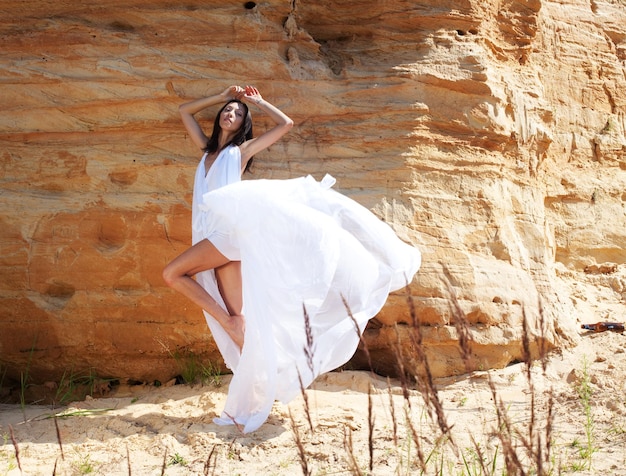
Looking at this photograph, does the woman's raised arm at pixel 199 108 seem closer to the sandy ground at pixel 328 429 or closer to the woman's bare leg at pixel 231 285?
the woman's bare leg at pixel 231 285

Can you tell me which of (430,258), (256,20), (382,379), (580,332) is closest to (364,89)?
(256,20)

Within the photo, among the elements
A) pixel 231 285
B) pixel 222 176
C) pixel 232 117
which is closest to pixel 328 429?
pixel 231 285

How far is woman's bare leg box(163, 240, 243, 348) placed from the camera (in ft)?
14.2

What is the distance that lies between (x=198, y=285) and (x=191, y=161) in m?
1.18

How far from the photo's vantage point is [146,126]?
5191mm

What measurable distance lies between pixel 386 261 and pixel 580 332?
7.11 feet

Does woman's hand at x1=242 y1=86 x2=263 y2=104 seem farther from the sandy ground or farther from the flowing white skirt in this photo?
the sandy ground

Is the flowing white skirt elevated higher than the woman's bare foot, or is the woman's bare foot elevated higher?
the flowing white skirt

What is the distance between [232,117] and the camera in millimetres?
4734

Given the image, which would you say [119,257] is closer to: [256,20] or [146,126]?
[146,126]

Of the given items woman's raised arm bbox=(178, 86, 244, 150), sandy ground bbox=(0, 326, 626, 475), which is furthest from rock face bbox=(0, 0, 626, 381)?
sandy ground bbox=(0, 326, 626, 475)

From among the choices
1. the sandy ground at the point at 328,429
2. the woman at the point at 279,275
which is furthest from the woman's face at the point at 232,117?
the sandy ground at the point at 328,429

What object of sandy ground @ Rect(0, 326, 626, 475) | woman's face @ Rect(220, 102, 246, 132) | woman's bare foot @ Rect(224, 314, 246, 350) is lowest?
sandy ground @ Rect(0, 326, 626, 475)

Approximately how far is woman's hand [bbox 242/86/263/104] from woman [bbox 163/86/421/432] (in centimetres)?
54
